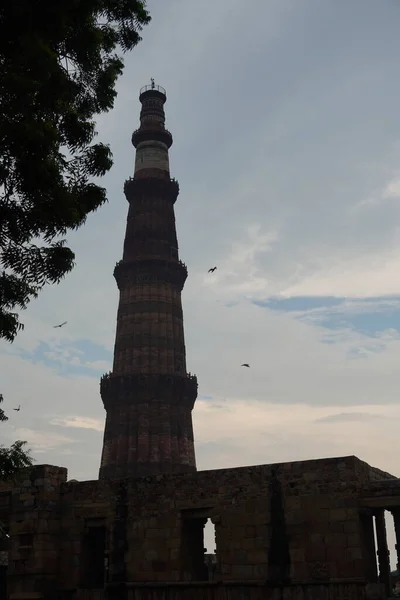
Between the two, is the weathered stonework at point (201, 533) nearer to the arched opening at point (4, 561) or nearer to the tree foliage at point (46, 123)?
the arched opening at point (4, 561)

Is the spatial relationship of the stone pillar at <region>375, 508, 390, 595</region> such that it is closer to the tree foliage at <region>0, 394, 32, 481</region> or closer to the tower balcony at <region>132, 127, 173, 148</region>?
the tree foliage at <region>0, 394, 32, 481</region>

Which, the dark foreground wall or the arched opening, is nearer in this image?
the dark foreground wall

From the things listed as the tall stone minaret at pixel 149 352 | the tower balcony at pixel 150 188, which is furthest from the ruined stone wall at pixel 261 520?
the tower balcony at pixel 150 188

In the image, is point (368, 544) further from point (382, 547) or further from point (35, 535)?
point (35, 535)

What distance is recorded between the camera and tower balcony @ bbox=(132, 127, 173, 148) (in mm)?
39469

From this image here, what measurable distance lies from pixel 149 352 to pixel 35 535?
1676 centimetres

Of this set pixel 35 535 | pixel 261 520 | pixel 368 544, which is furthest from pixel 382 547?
pixel 35 535

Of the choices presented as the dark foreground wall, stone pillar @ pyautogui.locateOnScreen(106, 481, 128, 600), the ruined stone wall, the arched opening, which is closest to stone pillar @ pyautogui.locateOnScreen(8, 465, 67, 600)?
the dark foreground wall

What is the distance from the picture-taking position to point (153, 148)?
129 ft

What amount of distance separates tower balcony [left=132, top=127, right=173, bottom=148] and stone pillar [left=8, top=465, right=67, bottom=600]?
82.4 feet

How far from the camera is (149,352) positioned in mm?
34250

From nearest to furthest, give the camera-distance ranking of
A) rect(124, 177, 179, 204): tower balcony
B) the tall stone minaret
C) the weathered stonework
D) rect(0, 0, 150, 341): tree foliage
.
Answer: rect(0, 0, 150, 341): tree foliage, the weathered stonework, the tall stone minaret, rect(124, 177, 179, 204): tower balcony

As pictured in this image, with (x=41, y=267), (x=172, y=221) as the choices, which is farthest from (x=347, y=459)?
(x=172, y=221)

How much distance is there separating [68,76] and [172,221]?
24.9 meters
